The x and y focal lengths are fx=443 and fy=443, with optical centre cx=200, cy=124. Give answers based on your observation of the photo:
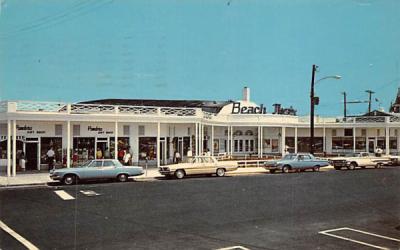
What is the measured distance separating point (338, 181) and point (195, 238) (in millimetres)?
13519

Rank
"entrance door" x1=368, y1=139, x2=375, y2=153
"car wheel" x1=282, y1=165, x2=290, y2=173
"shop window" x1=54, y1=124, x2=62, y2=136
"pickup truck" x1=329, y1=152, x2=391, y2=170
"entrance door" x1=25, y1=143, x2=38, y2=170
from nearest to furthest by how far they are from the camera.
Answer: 1. "entrance door" x1=25, y1=143, x2=38, y2=170
2. "shop window" x1=54, y1=124, x2=62, y2=136
3. "car wheel" x1=282, y1=165, x2=290, y2=173
4. "pickup truck" x1=329, y1=152, x2=391, y2=170
5. "entrance door" x1=368, y1=139, x2=375, y2=153

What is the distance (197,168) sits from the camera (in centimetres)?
2375

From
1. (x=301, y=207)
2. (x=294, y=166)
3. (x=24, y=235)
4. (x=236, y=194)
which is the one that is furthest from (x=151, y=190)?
(x=294, y=166)

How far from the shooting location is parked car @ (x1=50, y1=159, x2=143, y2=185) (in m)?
20.1

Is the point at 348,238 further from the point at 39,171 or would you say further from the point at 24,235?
the point at 39,171

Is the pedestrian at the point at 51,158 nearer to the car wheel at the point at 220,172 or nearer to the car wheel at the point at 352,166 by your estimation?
the car wheel at the point at 220,172

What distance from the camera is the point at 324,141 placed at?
44.7 m

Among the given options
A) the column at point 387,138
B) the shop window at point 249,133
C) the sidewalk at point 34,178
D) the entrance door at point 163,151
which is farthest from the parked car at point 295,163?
the shop window at point 249,133

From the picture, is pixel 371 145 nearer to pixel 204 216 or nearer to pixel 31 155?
pixel 31 155

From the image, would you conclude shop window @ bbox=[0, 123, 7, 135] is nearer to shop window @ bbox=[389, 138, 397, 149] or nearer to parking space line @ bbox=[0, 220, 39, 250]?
parking space line @ bbox=[0, 220, 39, 250]

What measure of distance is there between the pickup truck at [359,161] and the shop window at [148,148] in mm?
12216

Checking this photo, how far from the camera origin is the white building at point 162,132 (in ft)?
81.6

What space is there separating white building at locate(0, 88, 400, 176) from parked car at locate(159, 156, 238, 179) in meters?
3.83

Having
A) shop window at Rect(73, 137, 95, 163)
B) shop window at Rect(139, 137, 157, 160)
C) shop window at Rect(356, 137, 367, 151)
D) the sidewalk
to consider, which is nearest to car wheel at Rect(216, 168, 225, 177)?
the sidewalk
